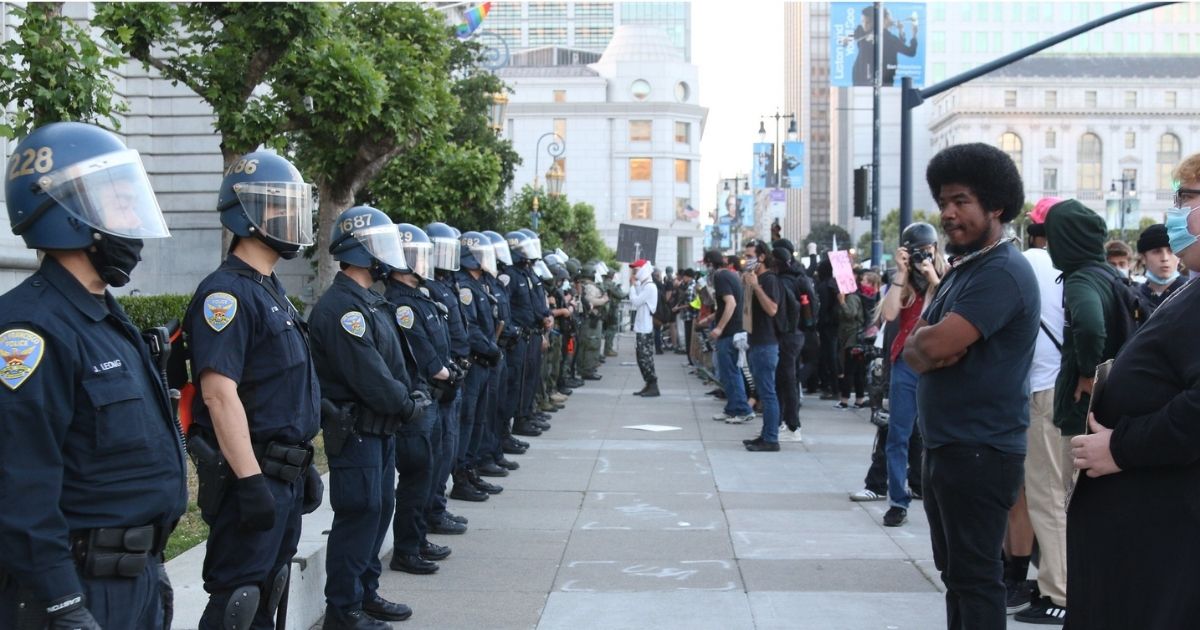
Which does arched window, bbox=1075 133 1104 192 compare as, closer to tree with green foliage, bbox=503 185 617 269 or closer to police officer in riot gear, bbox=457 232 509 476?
tree with green foliage, bbox=503 185 617 269

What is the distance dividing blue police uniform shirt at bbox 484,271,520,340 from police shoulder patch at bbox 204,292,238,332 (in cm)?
632

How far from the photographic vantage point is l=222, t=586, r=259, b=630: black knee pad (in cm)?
437

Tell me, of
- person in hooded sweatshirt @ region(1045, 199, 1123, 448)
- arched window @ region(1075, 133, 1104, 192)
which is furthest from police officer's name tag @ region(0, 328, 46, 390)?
arched window @ region(1075, 133, 1104, 192)

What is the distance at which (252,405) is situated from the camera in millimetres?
4535

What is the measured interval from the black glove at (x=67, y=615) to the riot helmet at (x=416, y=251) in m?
4.49

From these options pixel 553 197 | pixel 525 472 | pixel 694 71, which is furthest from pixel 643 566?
pixel 694 71

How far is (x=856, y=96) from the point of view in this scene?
424ft

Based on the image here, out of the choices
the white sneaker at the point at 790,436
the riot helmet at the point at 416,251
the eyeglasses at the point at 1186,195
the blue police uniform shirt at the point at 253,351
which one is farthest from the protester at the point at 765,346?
the eyeglasses at the point at 1186,195

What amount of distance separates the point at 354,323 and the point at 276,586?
63.9 inches

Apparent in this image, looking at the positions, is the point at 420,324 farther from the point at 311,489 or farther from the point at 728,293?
the point at 728,293

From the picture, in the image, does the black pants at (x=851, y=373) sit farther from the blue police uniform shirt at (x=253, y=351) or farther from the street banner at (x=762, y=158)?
the street banner at (x=762, y=158)

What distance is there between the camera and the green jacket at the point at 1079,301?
19.2ft

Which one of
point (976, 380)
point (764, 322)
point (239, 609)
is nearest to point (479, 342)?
point (764, 322)

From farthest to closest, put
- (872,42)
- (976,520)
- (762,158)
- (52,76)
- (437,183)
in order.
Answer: (762,158)
(437,183)
(872,42)
(52,76)
(976,520)
